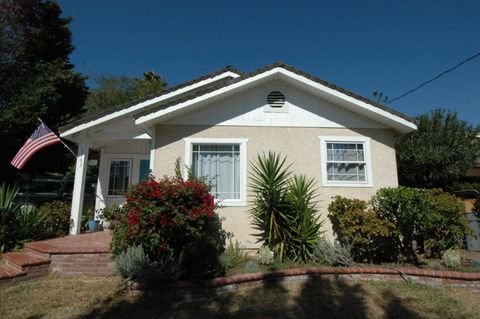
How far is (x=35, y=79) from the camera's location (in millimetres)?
13906

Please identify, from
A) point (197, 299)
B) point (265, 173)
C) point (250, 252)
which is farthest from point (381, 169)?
point (197, 299)

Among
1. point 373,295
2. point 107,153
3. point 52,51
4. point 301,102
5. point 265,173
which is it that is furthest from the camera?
point 52,51

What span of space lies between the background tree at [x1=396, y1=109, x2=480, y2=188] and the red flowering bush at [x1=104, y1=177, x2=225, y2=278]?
43.9ft

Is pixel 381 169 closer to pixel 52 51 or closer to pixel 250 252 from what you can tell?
pixel 250 252

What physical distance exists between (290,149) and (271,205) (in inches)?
82.8

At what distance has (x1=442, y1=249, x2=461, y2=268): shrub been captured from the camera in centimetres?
651

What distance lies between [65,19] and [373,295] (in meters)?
20.7

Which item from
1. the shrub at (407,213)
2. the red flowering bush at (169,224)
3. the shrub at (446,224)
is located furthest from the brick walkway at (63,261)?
the shrub at (446,224)

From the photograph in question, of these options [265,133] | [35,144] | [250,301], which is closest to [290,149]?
[265,133]

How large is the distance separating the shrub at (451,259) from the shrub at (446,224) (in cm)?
40

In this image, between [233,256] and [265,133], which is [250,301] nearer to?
[233,256]

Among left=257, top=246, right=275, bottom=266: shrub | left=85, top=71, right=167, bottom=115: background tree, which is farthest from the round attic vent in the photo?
left=85, top=71, right=167, bottom=115: background tree

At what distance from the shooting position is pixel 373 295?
5.39 meters

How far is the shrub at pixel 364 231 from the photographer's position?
676 cm
